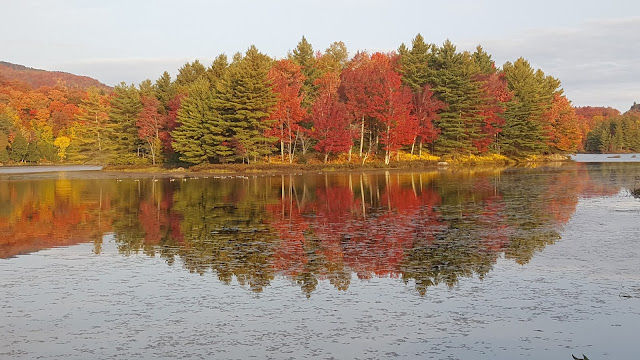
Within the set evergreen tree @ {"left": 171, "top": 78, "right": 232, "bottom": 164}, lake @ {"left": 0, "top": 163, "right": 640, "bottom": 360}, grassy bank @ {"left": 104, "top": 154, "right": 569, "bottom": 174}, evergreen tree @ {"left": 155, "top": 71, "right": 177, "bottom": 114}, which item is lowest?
lake @ {"left": 0, "top": 163, "right": 640, "bottom": 360}

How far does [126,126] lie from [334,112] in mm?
36524

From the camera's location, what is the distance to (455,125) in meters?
76.1

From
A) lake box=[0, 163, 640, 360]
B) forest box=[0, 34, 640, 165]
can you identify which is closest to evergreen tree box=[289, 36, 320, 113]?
forest box=[0, 34, 640, 165]

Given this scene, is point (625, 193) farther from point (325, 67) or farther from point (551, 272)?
point (325, 67)

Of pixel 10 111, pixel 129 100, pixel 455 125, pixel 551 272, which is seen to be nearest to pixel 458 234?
pixel 551 272

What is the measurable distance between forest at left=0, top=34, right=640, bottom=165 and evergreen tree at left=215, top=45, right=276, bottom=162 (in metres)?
0.16

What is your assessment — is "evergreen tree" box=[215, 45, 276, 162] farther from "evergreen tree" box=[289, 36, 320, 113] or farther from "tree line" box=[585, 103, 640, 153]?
"tree line" box=[585, 103, 640, 153]

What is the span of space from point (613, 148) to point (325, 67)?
91.1 metres

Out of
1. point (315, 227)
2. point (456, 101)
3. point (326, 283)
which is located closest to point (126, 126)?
point (456, 101)

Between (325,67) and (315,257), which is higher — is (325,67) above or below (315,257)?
above

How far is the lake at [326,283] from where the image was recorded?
9.68 metres

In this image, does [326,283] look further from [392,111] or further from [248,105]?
[392,111]

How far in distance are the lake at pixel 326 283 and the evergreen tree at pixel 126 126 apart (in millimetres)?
59785

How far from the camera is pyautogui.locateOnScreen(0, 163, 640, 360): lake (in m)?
9.68
